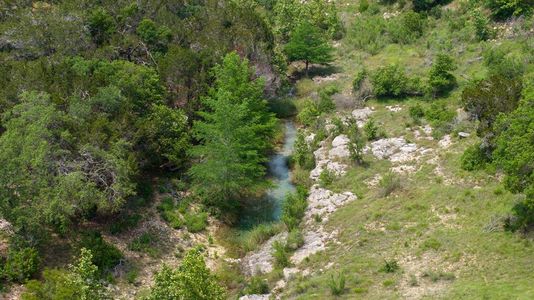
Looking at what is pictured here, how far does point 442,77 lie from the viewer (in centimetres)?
4828

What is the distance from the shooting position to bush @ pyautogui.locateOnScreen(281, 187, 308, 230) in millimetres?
36250

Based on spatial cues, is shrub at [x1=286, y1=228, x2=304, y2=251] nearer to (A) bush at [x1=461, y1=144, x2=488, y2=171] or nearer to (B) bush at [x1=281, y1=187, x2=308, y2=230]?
(B) bush at [x1=281, y1=187, x2=308, y2=230]

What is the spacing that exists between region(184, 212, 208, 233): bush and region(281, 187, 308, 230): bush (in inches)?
211

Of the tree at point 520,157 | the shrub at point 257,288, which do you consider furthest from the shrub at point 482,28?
the shrub at point 257,288

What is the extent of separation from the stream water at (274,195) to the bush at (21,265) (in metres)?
13.8

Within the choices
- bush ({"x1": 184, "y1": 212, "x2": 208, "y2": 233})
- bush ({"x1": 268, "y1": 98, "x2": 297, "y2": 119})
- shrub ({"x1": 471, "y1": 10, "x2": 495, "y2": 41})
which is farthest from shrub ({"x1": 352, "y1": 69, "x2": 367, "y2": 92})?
bush ({"x1": 184, "y1": 212, "x2": 208, "y2": 233})

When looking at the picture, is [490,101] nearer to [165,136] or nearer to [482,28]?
[482,28]

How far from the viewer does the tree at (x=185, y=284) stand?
883 inches

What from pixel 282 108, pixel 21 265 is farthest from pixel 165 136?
pixel 282 108

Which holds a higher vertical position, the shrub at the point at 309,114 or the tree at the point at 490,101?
the tree at the point at 490,101

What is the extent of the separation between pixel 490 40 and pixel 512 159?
28201 millimetres

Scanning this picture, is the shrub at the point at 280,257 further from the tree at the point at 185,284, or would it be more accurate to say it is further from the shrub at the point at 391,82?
the shrub at the point at 391,82

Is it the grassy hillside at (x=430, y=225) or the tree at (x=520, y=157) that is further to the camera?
the grassy hillside at (x=430, y=225)

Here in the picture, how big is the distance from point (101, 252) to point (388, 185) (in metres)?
18.2
